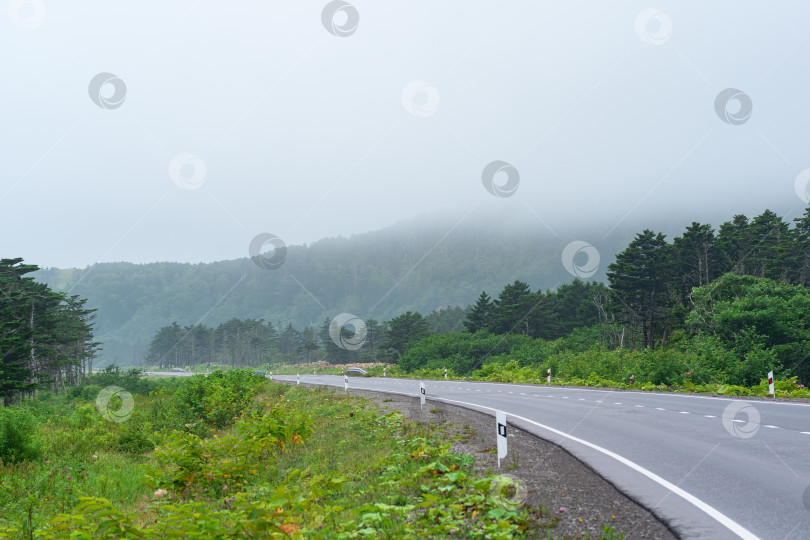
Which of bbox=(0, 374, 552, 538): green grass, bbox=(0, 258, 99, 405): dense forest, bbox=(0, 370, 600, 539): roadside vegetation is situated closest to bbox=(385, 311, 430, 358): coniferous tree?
bbox=(0, 258, 99, 405): dense forest

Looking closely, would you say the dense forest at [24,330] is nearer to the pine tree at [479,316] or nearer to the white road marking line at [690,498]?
the white road marking line at [690,498]

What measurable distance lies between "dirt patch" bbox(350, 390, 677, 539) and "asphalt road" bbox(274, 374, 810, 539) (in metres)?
0.20

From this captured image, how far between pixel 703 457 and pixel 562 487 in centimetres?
275

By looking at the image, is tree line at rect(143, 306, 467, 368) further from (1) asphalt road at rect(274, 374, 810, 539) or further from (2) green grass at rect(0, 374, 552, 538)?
(1) asphalt road at rect(274, 374, 810, 539)

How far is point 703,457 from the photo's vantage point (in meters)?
7.43

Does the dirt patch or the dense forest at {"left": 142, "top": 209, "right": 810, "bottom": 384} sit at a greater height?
the dense forest at {"left": 142, "top": 209, "right": 810, "bottom": 384}

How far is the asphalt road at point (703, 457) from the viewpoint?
4.84m

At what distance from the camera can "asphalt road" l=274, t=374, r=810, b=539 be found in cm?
484

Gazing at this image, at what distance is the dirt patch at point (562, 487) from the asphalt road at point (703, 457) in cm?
20

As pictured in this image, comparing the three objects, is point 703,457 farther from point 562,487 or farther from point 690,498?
point 562,487

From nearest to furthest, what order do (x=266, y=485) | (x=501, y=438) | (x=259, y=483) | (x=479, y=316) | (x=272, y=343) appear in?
(x=501, y=438)
(x=266, y=485)
(x=259, y=483)
(x=479, y=316)
(x=272, y=343)

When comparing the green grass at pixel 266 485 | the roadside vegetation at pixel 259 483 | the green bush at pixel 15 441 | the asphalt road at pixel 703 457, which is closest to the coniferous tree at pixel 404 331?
the roadside vegetation at pixel 259 483

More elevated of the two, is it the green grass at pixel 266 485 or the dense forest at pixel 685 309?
the dense forest at pixel 685 309

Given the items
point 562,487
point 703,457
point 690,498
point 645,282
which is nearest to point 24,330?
point 562,487
